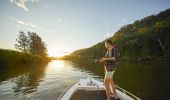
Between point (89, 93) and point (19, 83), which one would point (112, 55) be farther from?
point (19, 83)

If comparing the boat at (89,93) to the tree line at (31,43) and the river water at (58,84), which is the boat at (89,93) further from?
the tree line at (31,43)

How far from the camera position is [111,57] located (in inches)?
284

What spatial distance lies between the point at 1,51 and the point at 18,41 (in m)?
52.3

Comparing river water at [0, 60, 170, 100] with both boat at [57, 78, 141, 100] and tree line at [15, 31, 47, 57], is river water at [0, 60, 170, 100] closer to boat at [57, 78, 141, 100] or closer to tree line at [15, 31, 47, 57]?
boat at [57, 78, 141, 100]

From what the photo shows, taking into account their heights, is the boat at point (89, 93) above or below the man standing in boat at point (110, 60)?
below

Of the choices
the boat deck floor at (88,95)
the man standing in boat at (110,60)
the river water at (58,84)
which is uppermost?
A: the man standing in boat at (110,60)

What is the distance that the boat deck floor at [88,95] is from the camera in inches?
319

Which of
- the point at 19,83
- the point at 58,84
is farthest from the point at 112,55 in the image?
the point at 19,83

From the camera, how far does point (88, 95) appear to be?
28.1 ft

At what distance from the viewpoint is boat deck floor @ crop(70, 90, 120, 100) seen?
811cm

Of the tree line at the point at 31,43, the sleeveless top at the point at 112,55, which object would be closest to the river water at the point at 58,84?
the sleeveless top at the point at 112,55

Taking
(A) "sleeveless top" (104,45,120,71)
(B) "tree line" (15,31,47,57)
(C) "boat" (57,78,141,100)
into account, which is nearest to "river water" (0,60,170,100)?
(C) "boat" (57,78,141,100)

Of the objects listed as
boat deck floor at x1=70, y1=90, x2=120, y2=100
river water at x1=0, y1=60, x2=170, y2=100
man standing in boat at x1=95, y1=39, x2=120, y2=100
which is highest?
man standing in boat at x1=95, y1=39, x2=120, y2=100

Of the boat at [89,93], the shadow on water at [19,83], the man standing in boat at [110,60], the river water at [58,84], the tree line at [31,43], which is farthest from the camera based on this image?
the tree line at [31,43]
